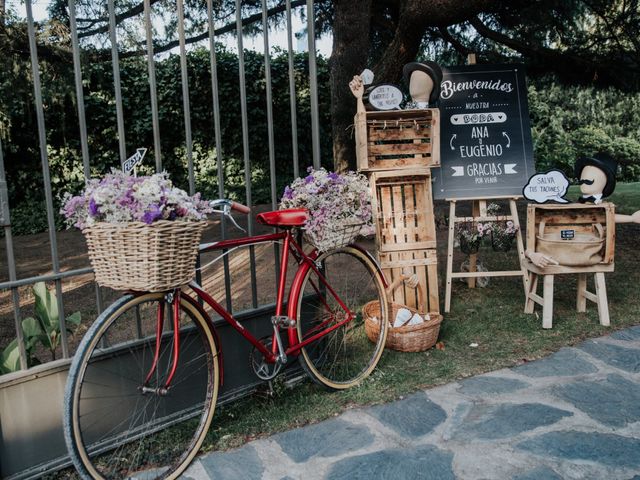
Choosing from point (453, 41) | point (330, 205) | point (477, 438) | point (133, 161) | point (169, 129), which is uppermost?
point (453, 41)

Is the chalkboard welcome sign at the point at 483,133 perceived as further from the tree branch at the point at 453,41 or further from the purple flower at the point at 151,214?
the purple flower at the point at 151,214

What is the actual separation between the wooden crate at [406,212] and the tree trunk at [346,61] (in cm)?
193

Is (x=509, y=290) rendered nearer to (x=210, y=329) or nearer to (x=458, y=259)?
(x=458, y=259)

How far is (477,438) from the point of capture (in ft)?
7.38

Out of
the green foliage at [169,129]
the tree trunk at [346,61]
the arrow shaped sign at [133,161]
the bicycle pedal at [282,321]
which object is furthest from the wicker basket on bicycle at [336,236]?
the green foliage at [169,129]

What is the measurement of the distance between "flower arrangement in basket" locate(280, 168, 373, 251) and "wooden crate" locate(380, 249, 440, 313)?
2.62 feet

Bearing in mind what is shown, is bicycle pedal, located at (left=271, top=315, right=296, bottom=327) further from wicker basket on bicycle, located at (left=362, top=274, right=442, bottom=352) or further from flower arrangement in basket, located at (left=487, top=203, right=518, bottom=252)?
flower arrangement in basket, located at (left=487, top=203, right=518, bottom=252)

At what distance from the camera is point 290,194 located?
8.87 feet

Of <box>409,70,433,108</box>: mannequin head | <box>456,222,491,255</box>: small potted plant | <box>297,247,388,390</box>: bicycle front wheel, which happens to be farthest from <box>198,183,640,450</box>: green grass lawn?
<box>409,70,433,108</box>: mannequin head

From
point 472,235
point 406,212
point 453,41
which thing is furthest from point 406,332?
point 453,41

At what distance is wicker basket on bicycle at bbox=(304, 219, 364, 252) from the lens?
8.52 ft

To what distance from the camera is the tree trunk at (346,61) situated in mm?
5445

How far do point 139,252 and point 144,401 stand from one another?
0.89m

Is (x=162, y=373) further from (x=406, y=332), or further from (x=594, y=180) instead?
(x=594, y=180)
